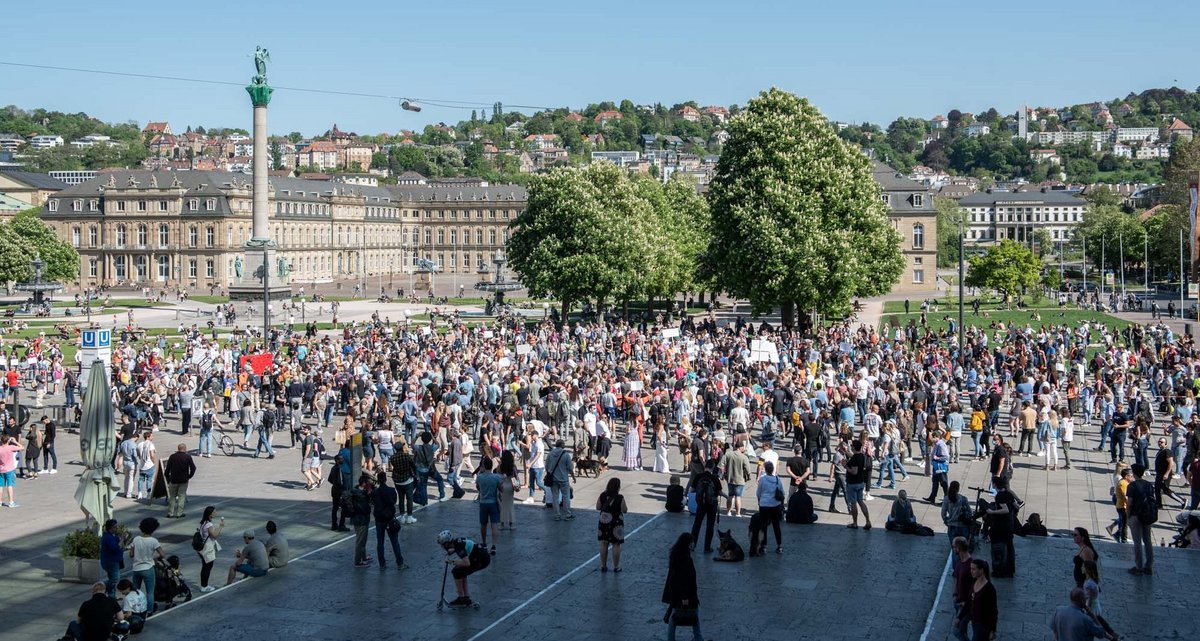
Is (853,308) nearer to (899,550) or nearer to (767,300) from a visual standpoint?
(767,300)

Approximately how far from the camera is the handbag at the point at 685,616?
13.8 metres

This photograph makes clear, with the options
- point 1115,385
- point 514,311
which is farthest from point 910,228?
point 1115,385

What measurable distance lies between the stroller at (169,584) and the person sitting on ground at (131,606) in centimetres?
103

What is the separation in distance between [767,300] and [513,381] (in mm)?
22608

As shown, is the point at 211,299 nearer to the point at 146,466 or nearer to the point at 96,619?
the point at 146,466

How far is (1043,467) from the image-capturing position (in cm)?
2705

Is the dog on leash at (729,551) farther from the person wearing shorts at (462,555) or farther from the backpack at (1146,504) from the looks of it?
the backpack at (1146,504)

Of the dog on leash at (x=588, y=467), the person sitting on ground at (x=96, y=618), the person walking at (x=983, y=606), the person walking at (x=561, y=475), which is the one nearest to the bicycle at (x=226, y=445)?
the dog on leash at (x=588, y=467)

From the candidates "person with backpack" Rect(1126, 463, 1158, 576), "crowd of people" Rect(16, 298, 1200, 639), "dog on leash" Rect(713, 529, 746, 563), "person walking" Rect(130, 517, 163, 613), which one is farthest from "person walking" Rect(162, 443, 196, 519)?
"person with backpack" Rect(1126, 463, 1158, 576)

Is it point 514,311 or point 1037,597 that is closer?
point 1037,597

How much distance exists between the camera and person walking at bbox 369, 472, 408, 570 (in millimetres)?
18062

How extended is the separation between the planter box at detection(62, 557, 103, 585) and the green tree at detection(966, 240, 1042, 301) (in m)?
78.1

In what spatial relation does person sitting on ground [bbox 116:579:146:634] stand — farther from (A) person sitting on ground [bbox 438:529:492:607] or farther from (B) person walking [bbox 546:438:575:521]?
(B) person walking [bbox 546:438:575:521]

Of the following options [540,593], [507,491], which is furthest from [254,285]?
[540,593]
